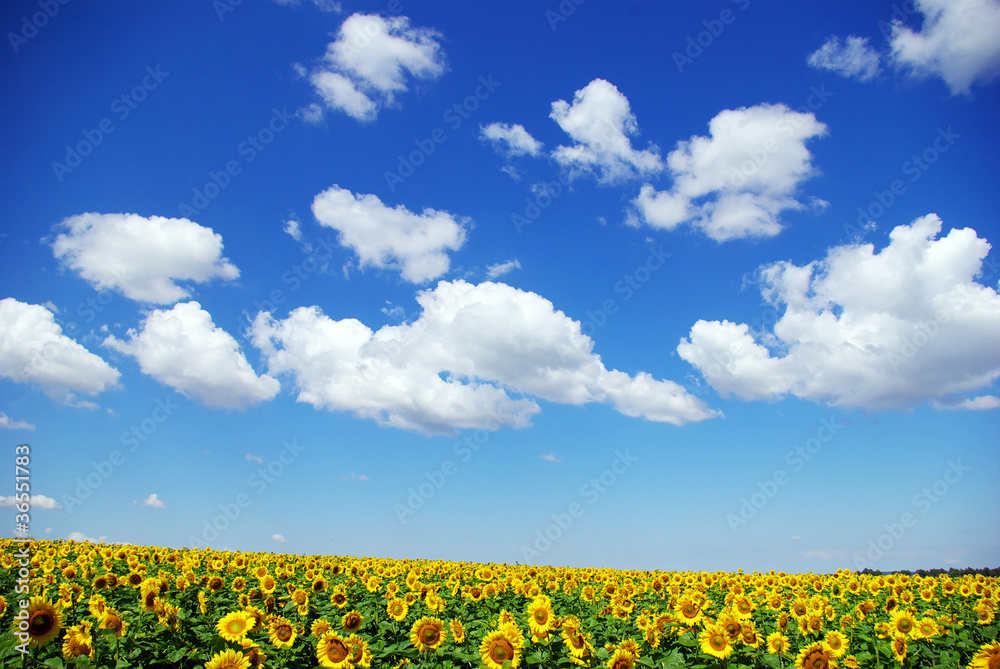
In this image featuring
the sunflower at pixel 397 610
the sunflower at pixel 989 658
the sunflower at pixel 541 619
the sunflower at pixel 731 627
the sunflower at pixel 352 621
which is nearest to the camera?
the sunflower at pixel 989 658

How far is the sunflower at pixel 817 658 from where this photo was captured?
594 centimetres

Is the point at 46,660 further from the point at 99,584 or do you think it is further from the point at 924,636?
the point at 924,636

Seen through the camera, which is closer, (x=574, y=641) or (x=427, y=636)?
(x=574, y=641)

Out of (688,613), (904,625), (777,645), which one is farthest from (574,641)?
(904,625)

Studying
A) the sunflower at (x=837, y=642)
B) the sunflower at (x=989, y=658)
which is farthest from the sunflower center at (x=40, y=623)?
the sunflower at (x=989, y=658)

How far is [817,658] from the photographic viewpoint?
6.05 m

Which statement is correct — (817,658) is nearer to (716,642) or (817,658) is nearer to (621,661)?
(716,642)

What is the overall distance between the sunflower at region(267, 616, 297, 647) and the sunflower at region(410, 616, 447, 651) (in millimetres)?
1523

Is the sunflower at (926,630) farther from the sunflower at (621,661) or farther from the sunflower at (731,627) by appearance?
the sunflower at (621,661)

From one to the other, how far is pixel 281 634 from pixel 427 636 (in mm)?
1811

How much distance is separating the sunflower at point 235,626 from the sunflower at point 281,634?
0.29 m

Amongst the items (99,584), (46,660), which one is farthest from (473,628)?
(99,584)

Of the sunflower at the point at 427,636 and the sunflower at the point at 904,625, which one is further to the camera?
the sunflower at the point at 904,625

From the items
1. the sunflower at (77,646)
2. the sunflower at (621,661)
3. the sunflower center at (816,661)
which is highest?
the sunflower center at (816,661)
